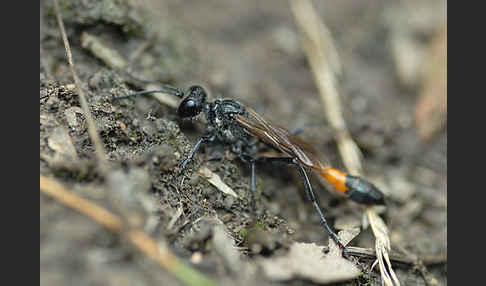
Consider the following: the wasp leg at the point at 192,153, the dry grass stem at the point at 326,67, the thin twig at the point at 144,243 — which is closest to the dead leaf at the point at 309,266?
the thin twig at the point at 144,243

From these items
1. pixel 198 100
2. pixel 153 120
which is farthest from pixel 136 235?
pixel 198 100

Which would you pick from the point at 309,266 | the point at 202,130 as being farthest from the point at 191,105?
the point at 309,266

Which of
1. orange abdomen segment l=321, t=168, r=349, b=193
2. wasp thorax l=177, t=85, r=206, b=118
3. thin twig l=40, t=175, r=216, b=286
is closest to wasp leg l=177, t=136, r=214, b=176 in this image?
wasp thorax l=177, t=85, r=206, b=118

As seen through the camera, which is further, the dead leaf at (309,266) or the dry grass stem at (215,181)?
the dry grass stem at (215,181)

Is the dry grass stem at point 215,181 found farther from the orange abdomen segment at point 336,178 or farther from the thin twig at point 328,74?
the thin twig at point 328,74

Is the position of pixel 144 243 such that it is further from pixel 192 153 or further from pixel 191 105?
pixel 191 105

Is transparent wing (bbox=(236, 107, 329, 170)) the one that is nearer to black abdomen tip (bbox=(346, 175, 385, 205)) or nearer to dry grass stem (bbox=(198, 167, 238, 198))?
black abdomen tip (bbox=(346, 175, 385, 205))
